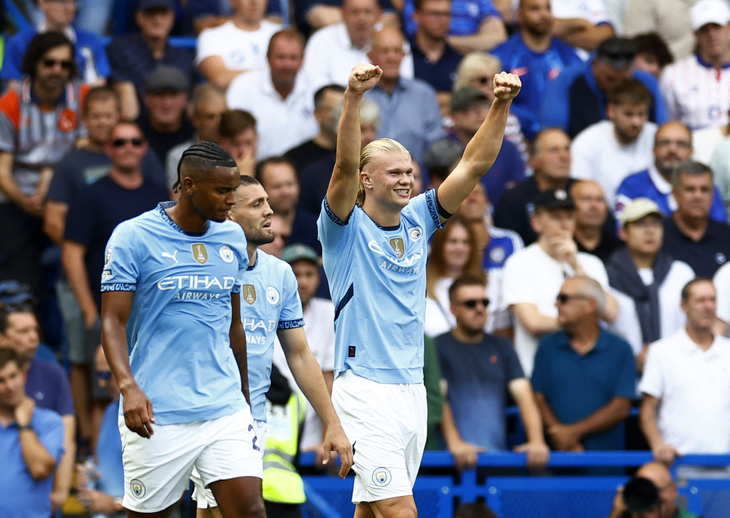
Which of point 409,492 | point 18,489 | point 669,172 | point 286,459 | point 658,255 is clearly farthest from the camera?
point 669,172

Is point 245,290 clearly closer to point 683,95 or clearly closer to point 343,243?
point 343,243

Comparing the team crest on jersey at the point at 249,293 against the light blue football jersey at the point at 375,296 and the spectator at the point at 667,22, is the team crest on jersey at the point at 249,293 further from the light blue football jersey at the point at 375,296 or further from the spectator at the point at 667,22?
the spectator at the point at 667,22

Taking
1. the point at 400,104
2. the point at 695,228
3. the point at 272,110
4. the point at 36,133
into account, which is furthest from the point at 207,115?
the point at 695,228

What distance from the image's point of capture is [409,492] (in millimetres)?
6344

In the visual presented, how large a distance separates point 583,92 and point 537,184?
1.68 m

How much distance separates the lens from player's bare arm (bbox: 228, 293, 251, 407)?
241 inches

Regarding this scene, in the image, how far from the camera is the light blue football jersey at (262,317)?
6.65 metres

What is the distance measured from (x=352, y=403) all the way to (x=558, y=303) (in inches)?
135

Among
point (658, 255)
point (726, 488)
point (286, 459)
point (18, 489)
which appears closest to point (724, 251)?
point (658, 255)

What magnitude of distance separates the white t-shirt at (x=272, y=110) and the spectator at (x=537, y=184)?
190 centimetres

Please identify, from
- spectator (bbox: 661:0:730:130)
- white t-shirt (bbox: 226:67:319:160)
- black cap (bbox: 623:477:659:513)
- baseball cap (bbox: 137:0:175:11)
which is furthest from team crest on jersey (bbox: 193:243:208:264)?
spectator (bbox: 661:0:730:130)

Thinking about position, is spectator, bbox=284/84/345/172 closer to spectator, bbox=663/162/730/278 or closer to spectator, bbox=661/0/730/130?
spectator, bbox=663/162/730/278

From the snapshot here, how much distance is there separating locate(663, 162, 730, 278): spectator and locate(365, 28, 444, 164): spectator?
2165 millimetres

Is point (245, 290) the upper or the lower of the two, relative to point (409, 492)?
upper
